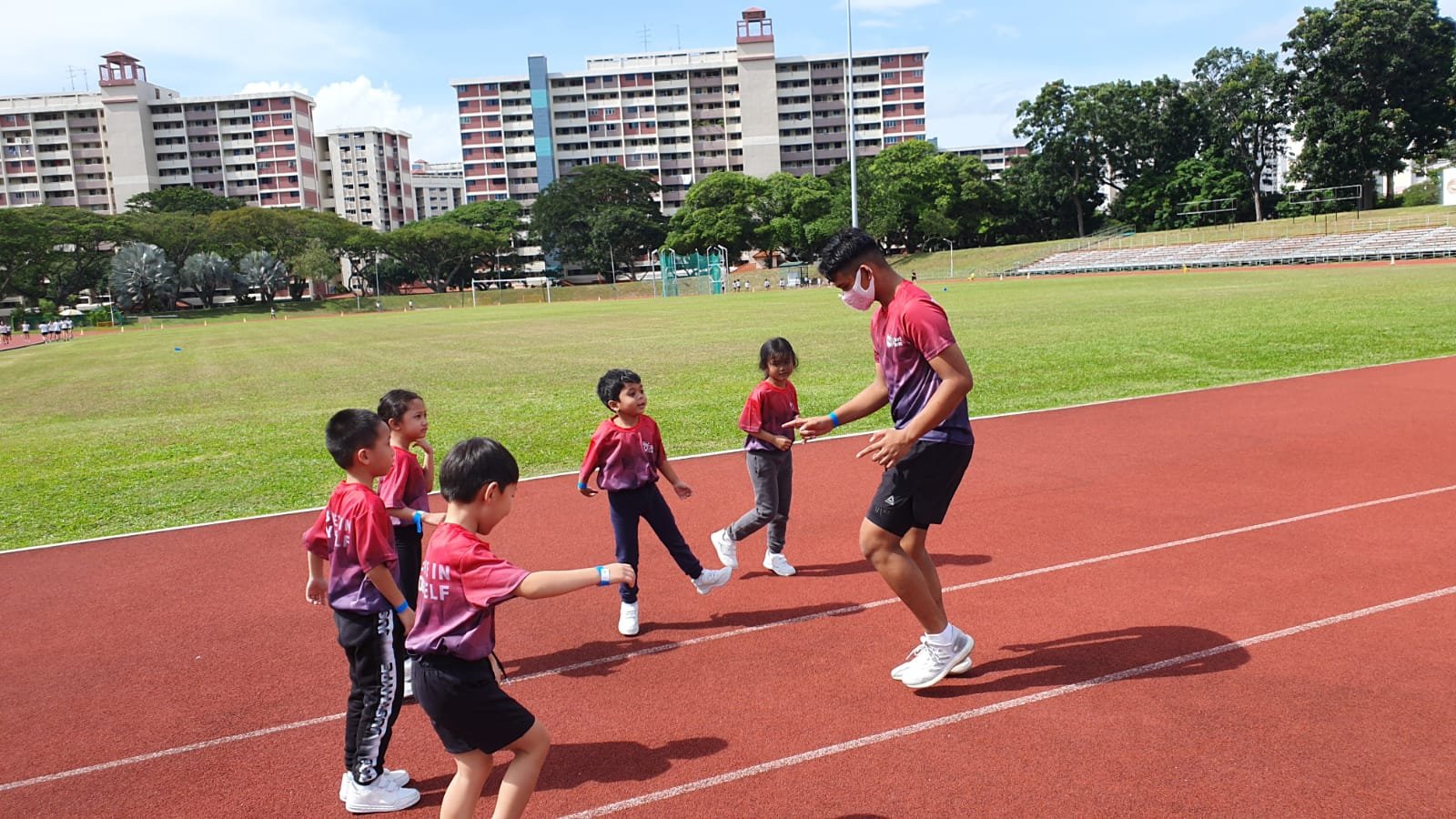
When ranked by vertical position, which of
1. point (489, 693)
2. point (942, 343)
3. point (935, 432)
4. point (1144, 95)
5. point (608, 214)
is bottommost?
point (489, 693)

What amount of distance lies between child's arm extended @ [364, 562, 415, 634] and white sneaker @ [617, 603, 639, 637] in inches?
82.0

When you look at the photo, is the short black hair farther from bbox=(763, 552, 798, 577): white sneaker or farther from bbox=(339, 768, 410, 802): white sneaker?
bbox=(339, 768, 410, 802): white sneaker

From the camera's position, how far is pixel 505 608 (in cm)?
659

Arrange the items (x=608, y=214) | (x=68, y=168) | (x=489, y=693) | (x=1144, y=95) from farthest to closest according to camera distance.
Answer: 1. (x=68, y=168)
2. (x=608, y=214)
3. (x=1144, y=95)
4. (x=489, y=693)

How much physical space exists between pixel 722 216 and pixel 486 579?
96016mm

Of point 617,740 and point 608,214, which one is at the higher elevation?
point 608,214

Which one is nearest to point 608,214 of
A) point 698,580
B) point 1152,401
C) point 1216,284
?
point 1216,284

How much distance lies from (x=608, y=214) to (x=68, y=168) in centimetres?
7291

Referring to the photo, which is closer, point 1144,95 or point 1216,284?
point 1216,284

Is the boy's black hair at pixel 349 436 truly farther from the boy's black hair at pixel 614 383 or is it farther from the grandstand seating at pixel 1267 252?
the grandstand seating at pixel 1267 252

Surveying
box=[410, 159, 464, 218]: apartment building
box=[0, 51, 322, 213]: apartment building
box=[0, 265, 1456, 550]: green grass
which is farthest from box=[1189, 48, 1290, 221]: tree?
box=[410, 159, 464, 218]: apartment building

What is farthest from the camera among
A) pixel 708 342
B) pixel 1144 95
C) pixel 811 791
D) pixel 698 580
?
pixel 1144 95

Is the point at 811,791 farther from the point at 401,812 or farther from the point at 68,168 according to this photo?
the point at 68,168

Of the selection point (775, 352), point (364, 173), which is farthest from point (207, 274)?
point (775, 352)
